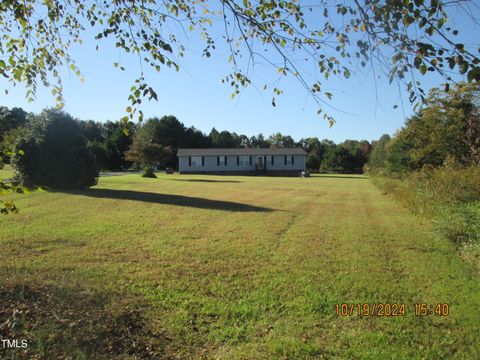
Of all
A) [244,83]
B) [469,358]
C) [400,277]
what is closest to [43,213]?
[244,83]

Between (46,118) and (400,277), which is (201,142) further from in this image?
(400,277)

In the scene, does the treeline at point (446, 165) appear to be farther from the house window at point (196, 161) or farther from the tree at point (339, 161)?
the tree at point (339, 161)

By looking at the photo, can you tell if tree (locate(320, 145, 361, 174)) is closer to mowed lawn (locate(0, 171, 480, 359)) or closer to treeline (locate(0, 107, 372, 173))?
treeline (locate(0, 107, 372, 173))

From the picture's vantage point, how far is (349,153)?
60781 millimetres

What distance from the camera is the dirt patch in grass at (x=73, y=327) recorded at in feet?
9.68

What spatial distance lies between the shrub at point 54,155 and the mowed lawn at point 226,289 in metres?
7.08

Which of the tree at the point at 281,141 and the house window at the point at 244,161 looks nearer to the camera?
the house window at the point at 244,161

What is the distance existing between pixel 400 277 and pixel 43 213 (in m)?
9.33

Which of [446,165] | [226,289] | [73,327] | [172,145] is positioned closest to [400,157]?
[446,165]

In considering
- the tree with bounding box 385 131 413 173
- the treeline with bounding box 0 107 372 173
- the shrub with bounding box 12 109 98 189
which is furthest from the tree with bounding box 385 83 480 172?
the treeline with bounding box 0 107 372 173

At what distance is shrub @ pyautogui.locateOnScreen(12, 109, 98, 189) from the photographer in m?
15.3
